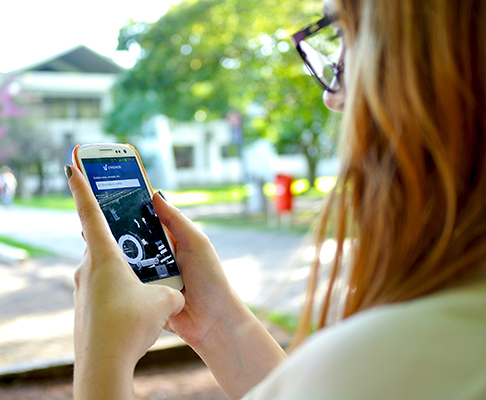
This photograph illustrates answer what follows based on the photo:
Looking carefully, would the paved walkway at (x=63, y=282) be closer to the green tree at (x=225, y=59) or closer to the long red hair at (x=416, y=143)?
the long red hair at (x=416, y=143)

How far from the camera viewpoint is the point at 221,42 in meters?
11.6

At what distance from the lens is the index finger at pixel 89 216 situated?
3.07ft

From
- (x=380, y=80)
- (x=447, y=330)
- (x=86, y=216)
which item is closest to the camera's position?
(x=447, y=330)

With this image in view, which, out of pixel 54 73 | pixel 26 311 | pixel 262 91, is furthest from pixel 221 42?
pixel 54 73

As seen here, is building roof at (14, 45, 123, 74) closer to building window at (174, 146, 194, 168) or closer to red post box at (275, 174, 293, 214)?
building window at (174, 146, 194, 168)

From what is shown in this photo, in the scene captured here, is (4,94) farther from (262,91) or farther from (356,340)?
(356,340)

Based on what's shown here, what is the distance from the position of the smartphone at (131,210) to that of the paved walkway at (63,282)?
0.96ft

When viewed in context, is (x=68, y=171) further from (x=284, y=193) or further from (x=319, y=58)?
(x=284, y=193)

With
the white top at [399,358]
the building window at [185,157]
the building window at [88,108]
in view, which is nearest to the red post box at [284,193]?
the white top at [399,358]

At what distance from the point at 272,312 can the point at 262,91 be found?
27.3 ft

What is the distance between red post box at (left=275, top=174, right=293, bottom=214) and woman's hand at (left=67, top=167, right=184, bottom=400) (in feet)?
27.7

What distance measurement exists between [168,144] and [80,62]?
26.2ft

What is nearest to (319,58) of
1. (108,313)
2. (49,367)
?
(108,313)

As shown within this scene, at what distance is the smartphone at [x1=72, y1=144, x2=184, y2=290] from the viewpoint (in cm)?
125
